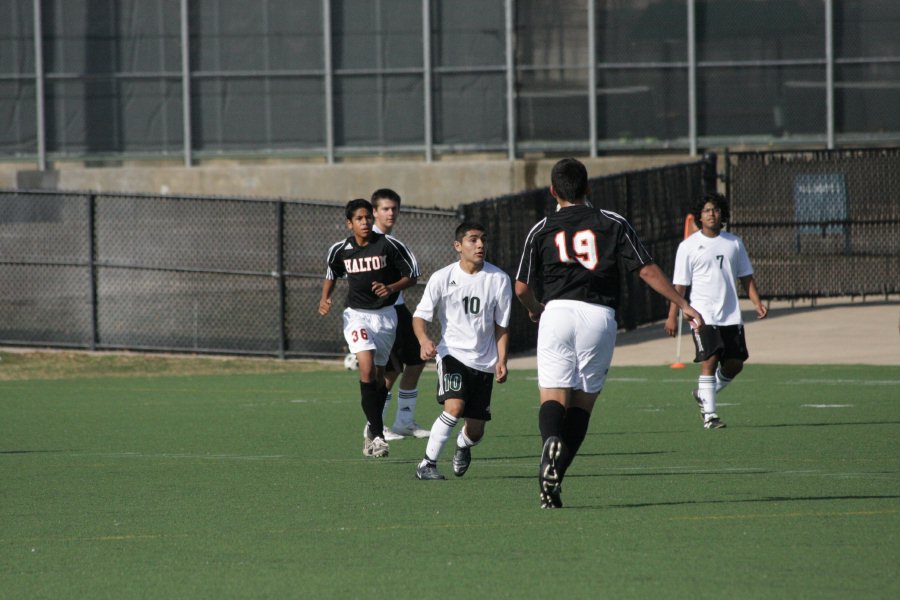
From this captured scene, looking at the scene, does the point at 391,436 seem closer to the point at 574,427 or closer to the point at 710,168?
the point at 574,427

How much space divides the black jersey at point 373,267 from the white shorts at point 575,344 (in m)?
3.87

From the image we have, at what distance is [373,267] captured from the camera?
12383 millimetres

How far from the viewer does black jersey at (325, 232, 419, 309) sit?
40.7 feet

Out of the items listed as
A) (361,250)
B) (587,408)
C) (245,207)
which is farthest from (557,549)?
(245,207)

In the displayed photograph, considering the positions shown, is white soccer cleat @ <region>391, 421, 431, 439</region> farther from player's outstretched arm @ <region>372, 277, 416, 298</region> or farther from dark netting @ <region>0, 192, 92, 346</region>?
dark netting @ <region>0, 192, 92, 346</region>

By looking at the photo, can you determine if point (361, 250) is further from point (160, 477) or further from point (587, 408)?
point (587, 408)

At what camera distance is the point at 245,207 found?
78.6 feet

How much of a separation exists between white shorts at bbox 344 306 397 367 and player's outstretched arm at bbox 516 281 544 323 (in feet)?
9.78

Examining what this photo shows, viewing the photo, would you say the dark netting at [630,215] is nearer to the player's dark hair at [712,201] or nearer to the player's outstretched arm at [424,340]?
the player's dark hair at [712,201]

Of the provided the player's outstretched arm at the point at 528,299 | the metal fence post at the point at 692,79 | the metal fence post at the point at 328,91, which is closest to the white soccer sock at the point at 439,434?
the player's outstretched arm at the point at 528,299

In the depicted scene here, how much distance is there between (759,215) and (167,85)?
1209 cm

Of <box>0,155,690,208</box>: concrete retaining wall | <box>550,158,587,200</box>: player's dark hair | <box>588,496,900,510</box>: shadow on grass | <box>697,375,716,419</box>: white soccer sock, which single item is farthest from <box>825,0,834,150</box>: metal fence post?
<box>550,158,587,200</box>: player's dark hair

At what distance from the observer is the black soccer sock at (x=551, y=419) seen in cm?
848

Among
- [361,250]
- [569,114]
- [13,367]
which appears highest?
[569,114]
